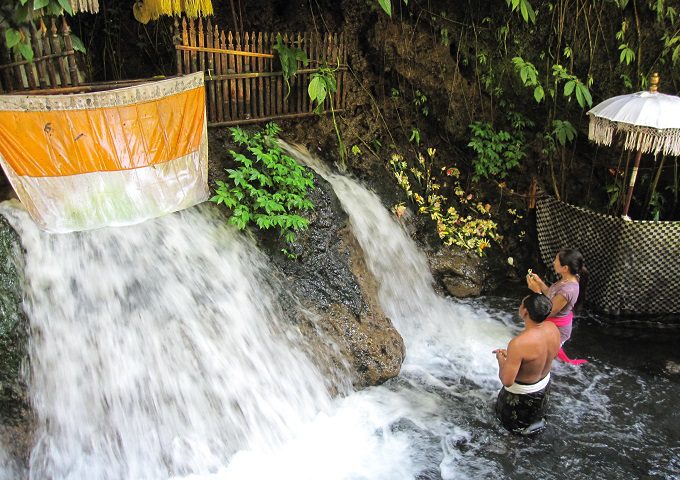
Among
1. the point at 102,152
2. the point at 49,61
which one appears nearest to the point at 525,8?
the point at 102,152

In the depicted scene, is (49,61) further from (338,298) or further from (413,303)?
(413,303)

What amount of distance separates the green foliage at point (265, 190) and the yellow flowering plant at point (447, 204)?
2.07m

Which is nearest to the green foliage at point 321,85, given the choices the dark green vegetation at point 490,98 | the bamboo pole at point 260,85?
the dark green vegetation at point 490,98

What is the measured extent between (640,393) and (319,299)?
3709mm

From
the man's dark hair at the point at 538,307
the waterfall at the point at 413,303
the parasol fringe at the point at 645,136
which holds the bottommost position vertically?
the waterfall at the point at 413,303

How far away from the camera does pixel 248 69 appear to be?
6.66 meters

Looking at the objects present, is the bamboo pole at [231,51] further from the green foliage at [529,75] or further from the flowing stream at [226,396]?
the green foliage at [529,75]

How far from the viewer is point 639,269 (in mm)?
7203

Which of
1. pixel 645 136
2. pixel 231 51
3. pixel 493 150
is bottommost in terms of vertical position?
pixel 493 150

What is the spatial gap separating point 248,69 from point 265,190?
1693 millimetres

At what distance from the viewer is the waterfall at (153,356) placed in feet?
15.4

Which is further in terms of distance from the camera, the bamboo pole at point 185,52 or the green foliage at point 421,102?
the green foliage at point 421,102

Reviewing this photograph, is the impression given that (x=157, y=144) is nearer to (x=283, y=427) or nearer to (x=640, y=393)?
(x=283, y=427)

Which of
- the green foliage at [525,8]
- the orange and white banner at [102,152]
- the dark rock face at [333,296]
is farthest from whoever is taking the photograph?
the green foliage at [525,8]
